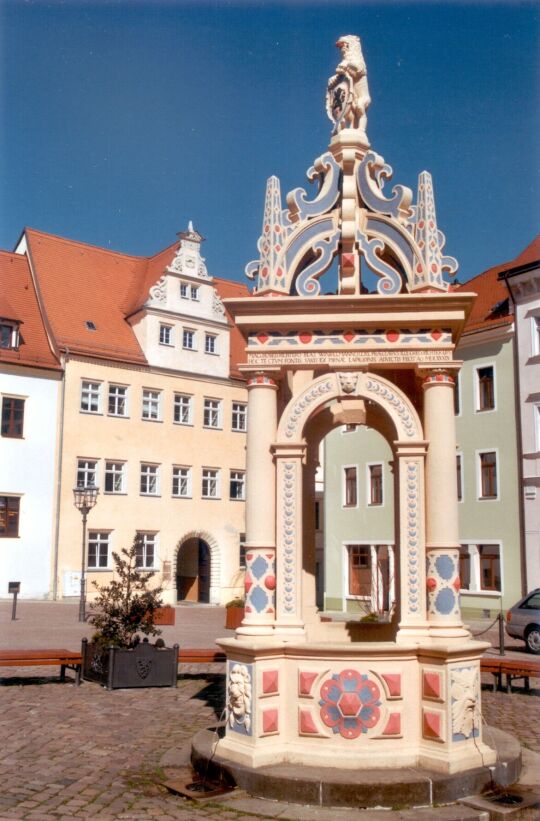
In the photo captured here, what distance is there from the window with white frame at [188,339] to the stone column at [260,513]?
96.5 feet

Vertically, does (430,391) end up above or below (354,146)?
below

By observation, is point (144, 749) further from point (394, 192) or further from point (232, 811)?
point (394, 192)

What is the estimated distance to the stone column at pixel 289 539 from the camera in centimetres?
710

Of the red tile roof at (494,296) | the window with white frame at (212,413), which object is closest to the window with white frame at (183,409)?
the window with white frame at (212,413)

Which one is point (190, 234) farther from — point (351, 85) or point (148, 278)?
point (351, 85)

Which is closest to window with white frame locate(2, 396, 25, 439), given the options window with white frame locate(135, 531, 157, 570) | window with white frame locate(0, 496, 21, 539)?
window with white frame locate(0, 496, 21, 539)

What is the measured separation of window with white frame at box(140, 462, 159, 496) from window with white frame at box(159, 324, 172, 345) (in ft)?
16.3

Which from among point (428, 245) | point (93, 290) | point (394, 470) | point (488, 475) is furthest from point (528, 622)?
point (93, 290)

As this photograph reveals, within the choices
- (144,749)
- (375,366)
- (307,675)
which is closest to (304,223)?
(375,366)

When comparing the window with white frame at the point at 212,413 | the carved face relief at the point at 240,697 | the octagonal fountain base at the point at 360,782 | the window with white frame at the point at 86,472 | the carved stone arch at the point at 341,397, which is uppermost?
the window with white frame at the point at 212,413

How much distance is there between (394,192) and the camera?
774 cm

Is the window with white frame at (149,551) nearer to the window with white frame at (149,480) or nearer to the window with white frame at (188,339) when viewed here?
the window with white frame at (149,480)

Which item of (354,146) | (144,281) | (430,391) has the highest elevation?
(144,281)

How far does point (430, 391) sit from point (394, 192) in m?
1.78
